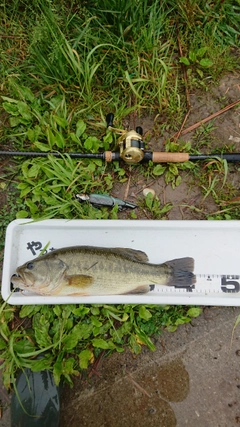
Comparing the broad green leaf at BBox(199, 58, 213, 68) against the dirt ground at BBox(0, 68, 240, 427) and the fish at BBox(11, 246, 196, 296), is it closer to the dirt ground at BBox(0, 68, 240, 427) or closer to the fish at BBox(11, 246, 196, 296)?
the dirt ground at BBox(0, 68, 240, 427)

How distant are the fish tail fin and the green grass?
29 cm

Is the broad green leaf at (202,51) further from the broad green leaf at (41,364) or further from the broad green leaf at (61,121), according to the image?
the broad green leaf at (41,364)

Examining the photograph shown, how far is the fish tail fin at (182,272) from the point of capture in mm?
3084

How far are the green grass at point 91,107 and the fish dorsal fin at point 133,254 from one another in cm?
42

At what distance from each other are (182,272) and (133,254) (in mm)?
437

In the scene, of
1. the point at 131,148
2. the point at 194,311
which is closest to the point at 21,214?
the point at 131,148

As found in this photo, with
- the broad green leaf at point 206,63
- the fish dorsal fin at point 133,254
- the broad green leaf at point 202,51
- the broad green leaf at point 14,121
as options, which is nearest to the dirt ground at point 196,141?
the broad green leaf at point 206,63

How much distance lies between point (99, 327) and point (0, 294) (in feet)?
3.09

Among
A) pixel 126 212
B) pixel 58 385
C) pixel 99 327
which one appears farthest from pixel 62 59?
pixel 58 385

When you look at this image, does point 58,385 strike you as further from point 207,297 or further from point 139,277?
point 207,297

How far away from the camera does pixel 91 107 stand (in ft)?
11.8

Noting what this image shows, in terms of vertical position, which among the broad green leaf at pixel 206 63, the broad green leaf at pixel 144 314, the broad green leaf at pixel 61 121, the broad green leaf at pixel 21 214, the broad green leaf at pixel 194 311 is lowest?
the broad green leaf at pixel 194 311

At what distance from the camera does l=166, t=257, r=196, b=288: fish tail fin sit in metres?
3.08

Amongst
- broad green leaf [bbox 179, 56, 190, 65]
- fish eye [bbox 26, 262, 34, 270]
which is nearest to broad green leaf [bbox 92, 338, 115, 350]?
fish eye [bbox 26, 262, 34, 270]
